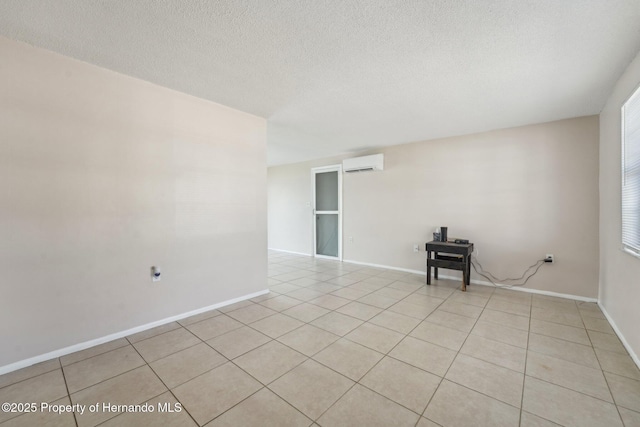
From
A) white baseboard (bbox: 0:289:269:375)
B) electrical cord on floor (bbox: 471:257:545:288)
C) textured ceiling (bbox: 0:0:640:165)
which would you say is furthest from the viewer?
electrical cord on floor (bbox: 471:257:545:288)

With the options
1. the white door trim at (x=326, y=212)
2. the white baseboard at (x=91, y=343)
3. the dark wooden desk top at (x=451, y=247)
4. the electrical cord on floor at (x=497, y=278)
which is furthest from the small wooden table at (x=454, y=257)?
the white baseboard at (x=91, y=343)

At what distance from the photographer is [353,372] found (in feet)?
6.26

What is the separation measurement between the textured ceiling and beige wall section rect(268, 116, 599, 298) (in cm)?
67

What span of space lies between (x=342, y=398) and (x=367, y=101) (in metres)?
2.82

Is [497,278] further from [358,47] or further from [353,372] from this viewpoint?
[358,47]

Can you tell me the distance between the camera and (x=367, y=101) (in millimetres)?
2996

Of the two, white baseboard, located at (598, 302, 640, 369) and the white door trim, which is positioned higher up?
the white door trim

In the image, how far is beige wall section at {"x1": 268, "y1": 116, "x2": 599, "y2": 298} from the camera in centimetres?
342

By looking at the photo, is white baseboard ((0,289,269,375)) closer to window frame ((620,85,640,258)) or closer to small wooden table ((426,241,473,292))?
small wooden table ((426,241,473,292))

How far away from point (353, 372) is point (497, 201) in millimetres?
3487

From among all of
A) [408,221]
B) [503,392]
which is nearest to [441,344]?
[503,392]

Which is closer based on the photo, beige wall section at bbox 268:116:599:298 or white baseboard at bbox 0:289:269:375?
white baseboard at bbox 0:289:269:375

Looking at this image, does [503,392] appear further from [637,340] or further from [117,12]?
[117,12]

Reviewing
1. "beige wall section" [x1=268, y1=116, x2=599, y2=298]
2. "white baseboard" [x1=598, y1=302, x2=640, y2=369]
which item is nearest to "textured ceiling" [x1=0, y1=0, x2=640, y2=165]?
"beige wall section" [x1=268, y1=116, x2=599, y2=298]
